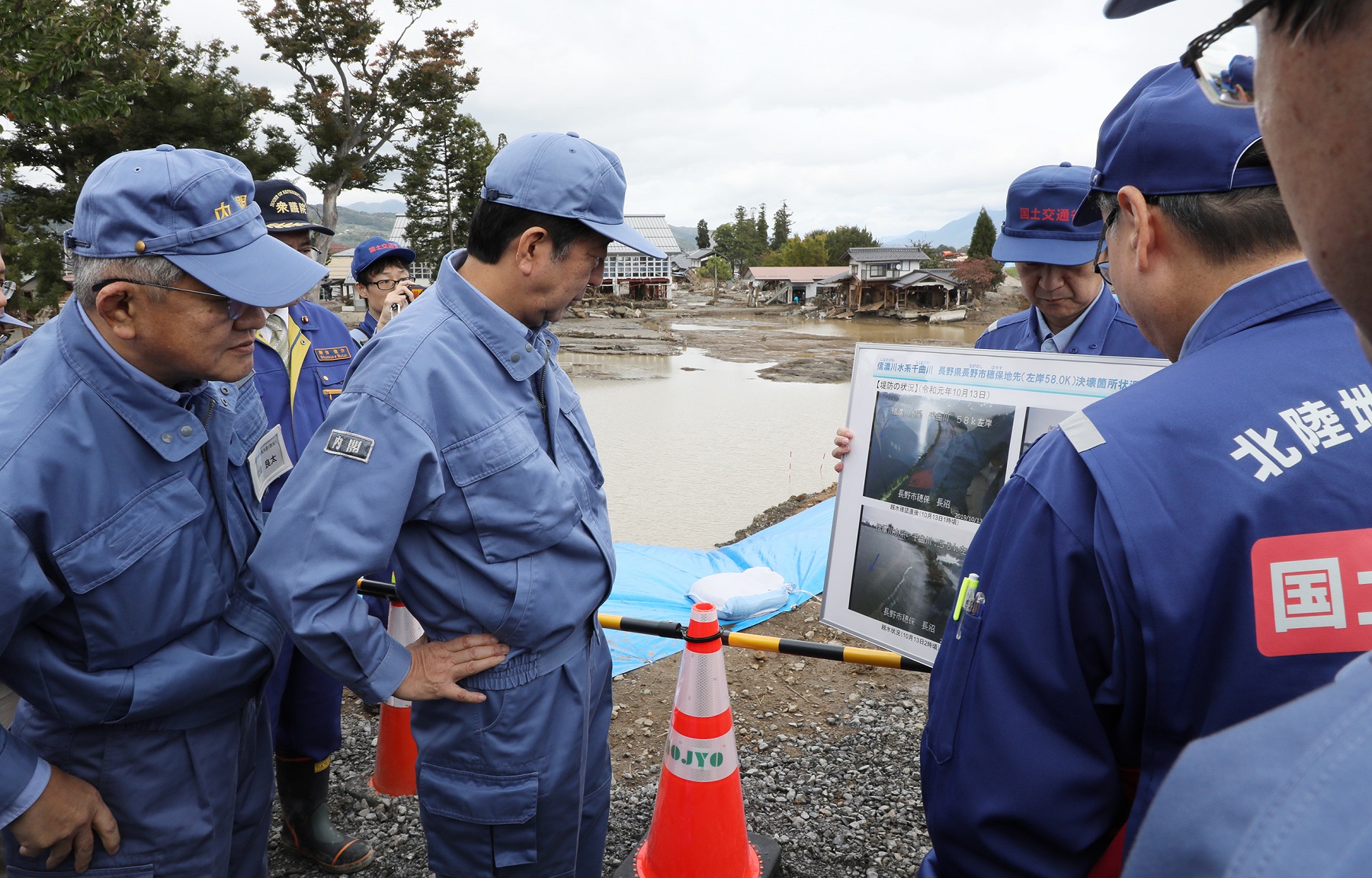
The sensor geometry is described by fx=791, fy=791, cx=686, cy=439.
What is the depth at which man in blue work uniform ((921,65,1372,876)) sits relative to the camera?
3.56 feet

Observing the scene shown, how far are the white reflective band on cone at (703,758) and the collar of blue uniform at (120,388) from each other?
1718mm

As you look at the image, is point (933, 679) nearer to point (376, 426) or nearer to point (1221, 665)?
point (1221, 665)

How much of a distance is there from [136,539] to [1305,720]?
201 cm

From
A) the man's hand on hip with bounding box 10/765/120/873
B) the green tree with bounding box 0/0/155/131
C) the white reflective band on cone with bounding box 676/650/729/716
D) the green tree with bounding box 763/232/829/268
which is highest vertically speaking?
the green tree with bounding box 763/232/829/268

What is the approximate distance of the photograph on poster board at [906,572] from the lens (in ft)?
8.31

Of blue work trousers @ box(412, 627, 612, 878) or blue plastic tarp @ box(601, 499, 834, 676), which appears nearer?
blue work trousers @ box(412, 627, 612, 878)

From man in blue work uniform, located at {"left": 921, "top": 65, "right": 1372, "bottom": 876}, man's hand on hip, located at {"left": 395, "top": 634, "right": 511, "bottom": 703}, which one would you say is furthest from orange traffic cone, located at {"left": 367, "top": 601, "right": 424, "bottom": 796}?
man in blue work uniform, located at {"left": 921, "top": 65, "right": 1372, "bottom": 876}

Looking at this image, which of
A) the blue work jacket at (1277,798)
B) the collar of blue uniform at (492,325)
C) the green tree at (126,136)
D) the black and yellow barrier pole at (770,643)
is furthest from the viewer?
the green tree at (126,136)

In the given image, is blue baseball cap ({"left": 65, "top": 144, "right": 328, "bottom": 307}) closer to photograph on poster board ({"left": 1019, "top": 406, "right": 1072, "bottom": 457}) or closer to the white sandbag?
photograph on poster board ({"left": 1019, "top": 406, "right": 1072, "bottom": 457})

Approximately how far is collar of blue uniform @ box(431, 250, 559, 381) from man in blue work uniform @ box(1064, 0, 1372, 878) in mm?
1675

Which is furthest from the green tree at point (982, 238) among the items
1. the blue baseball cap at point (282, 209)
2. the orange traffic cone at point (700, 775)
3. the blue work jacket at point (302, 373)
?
the orange traffic cone at point (700, 775)

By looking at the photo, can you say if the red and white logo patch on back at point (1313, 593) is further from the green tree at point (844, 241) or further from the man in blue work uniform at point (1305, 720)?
the green tree at point (844, 241)

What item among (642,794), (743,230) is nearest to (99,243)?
(642,794)

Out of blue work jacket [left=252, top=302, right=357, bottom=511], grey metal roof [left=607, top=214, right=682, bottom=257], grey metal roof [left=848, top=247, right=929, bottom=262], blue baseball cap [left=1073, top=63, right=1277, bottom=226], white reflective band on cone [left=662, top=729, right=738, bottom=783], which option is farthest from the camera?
grey metal roof [left=607, top=214, right=682, bottom=257]
